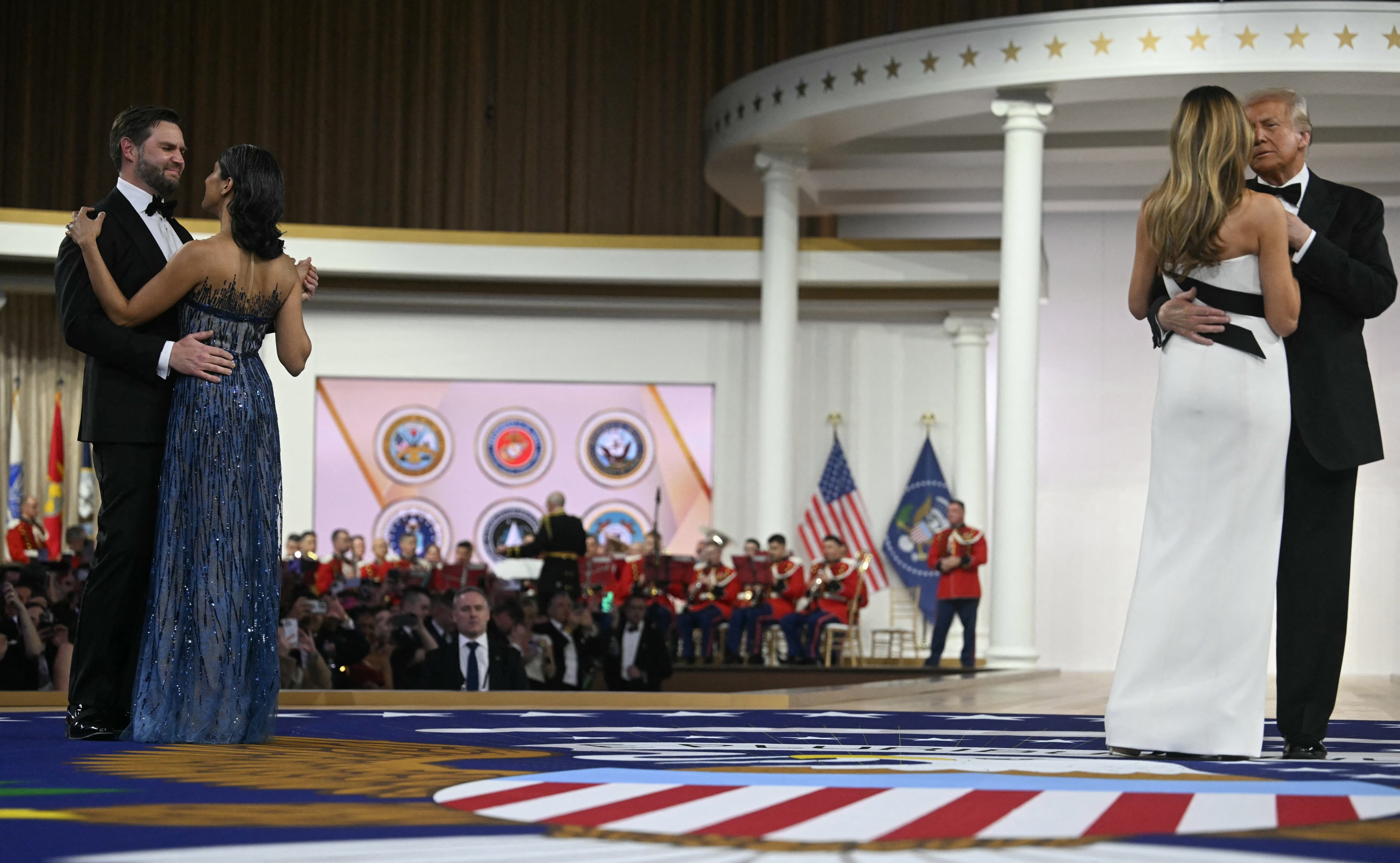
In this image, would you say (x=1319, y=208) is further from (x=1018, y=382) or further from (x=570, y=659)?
(x=1018, y=382)

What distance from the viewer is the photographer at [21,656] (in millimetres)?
6609

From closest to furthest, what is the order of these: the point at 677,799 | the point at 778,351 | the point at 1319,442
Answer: the point at 677,799 < the point at 1319,442 < the point at 778,351

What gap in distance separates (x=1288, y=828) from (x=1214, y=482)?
1.44m

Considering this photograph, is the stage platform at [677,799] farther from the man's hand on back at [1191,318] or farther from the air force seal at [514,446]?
the air force seal at [514,446]

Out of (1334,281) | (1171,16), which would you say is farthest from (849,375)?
(1334,281)

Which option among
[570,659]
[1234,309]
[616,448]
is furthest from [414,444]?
[1234,309]

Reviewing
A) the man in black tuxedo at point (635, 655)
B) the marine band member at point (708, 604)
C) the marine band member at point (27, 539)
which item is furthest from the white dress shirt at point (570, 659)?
the marine band member at point (27, 539)

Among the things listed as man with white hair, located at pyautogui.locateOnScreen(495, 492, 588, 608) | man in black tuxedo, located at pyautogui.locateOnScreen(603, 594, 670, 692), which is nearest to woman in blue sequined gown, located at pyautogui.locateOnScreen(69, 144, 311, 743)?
man in black tuxedo, located at pyautogui.locateOnScreen(603, 594, 670, 692)

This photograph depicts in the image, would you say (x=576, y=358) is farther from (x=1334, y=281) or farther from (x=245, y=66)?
(x=1334, y=281)

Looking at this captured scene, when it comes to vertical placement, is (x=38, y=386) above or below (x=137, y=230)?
above

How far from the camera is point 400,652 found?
26.3ft

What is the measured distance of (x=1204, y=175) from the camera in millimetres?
3135

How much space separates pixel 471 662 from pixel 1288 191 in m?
4.71

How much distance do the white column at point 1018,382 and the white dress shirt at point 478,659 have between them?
15.7 feet
